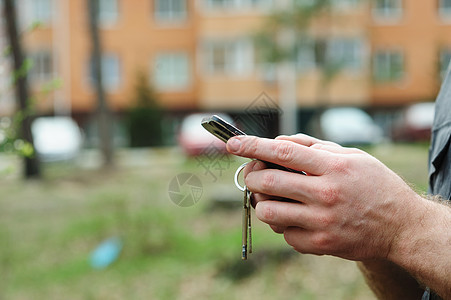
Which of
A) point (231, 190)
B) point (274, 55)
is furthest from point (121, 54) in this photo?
point (231, 190)

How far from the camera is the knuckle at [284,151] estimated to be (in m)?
1.17

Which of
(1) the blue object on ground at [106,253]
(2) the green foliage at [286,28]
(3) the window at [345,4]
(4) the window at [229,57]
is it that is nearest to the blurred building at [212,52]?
(4) the window at [229,57]

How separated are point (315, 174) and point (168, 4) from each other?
99.1 ft

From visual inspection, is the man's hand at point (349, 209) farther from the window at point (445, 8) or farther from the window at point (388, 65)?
the window at point (445, 8)

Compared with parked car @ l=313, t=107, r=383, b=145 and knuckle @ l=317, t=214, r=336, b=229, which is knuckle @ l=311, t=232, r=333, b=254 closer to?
knuckle @ l=317, t=214, r=336, b=229

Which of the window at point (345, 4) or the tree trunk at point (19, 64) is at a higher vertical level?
the window at point (345, 4)

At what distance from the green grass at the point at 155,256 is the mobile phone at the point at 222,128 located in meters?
3.76

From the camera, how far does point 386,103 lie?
29109 millimetres

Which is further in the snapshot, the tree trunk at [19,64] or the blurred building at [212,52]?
the blurred building at [212,52]

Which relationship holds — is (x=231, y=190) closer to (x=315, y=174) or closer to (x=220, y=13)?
(x=315, y=174)

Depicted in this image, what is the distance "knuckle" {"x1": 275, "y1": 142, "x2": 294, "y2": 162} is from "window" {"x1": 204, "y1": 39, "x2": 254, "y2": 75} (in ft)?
89.5

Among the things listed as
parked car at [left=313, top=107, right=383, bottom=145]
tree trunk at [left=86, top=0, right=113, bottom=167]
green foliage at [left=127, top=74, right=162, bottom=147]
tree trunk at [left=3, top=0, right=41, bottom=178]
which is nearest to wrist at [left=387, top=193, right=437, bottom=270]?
tree trunk at [left=3, top=0, right=41, bottom=178]

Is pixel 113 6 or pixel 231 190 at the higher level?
pixel 113 6

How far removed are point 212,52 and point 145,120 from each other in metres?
5.95
